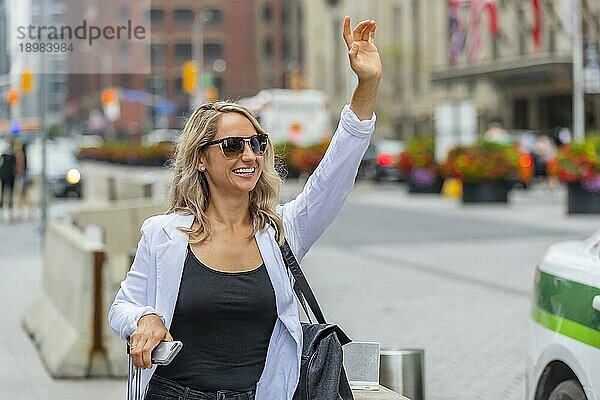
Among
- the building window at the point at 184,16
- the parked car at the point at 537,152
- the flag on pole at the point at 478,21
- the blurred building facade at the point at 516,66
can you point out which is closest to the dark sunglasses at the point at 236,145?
the parked car at the point at 537,152

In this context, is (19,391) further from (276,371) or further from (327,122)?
(327,122)

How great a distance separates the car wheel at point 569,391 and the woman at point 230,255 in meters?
1.83

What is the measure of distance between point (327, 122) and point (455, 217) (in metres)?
26.4

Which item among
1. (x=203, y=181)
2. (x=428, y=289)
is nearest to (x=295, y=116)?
(x=428, y=289)

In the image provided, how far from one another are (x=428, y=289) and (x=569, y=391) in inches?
344

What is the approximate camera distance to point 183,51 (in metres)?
136

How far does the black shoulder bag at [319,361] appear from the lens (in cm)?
359

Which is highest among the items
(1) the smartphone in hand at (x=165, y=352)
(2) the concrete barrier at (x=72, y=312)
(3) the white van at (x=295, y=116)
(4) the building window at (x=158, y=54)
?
(4) the building window at (x=158, y=54)

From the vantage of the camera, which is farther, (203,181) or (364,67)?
(203,181)

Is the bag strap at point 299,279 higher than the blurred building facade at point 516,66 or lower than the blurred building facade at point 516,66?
lower

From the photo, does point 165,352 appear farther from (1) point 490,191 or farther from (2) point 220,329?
(1) point 490,191

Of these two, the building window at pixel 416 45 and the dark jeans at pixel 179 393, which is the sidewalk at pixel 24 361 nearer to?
the dark jeans at pixel 179 393

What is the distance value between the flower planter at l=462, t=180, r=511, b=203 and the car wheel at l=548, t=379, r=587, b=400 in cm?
2263

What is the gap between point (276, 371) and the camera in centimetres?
360
